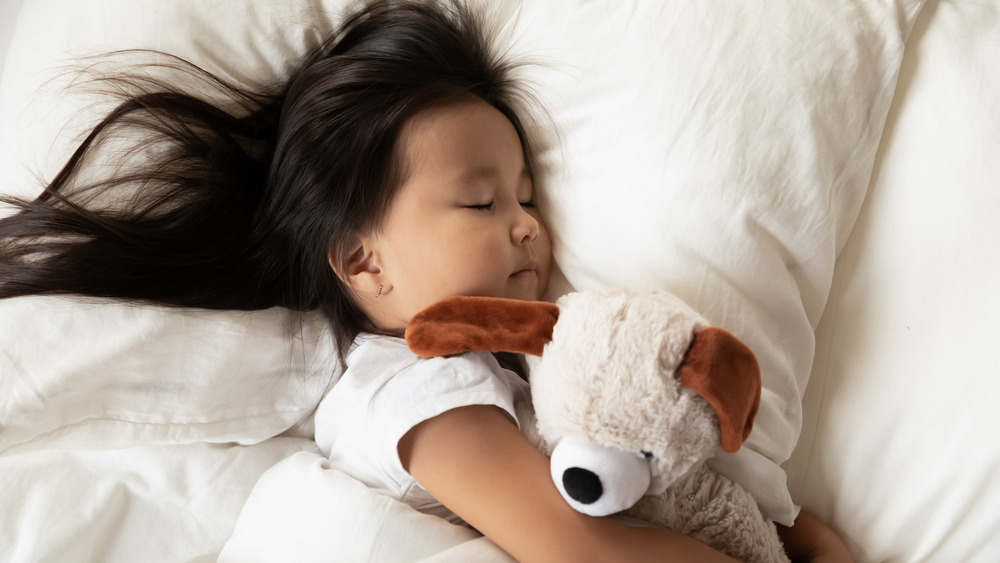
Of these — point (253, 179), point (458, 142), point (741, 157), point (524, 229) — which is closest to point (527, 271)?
point (524, 229)

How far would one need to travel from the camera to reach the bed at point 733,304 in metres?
0.74

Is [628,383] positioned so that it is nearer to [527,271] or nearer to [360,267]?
[527,271]

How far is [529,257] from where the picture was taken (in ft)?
2.89

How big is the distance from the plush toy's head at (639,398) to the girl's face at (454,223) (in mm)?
208

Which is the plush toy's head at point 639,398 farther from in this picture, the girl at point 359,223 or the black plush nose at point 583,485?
the girl at point 359,223

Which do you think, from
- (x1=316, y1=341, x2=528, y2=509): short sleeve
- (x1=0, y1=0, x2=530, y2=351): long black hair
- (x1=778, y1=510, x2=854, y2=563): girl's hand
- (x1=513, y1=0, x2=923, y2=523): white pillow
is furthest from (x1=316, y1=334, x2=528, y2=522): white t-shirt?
(x1=778, y1=510, x2=854, y2=563): girl's hand

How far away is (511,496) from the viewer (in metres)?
0.70

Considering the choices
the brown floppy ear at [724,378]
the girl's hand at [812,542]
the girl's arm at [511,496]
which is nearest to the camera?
the brown floppy ear at [724,378]

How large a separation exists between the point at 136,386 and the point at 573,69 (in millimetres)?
681

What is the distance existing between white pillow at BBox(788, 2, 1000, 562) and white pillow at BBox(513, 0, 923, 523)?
4cm

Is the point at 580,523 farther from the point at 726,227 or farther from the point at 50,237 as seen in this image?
the point at 50,237

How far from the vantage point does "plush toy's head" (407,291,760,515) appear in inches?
22.8

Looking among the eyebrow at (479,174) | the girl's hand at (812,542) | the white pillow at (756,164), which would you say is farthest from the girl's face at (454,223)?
the girl's hand at (812,542)

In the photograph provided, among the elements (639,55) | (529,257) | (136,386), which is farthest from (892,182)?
(136,386)
